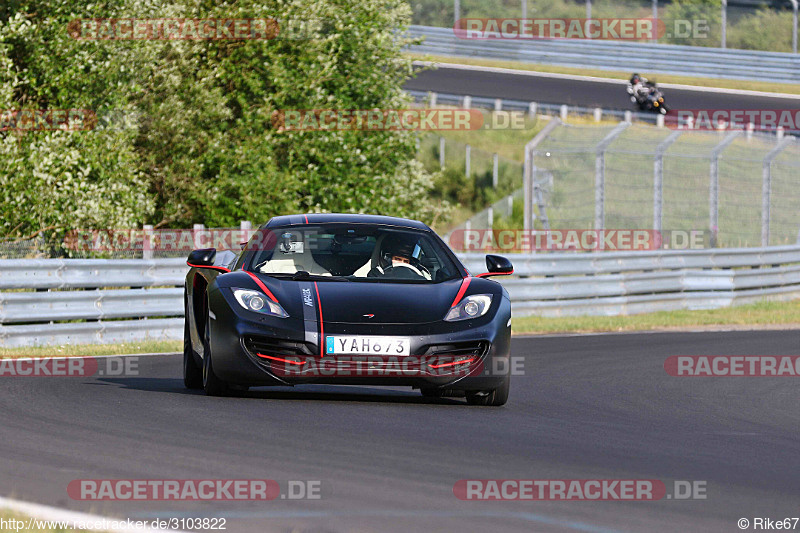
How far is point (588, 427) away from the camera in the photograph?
8125 mm

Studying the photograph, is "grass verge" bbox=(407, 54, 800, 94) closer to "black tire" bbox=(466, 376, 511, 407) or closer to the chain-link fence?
the chain-link fence

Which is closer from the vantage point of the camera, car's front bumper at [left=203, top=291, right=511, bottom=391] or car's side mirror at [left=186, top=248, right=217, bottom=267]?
car's front bumper at [left=203, top=291, right=511, bottom=391]

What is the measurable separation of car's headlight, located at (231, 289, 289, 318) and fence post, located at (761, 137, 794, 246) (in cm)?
1801

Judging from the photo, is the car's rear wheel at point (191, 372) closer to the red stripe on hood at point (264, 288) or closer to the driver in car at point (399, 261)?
the red stripe on hood at point (264, 288)

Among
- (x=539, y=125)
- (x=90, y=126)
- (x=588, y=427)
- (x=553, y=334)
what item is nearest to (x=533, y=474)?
(x=588, y=427)

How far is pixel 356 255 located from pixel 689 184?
22332 mm

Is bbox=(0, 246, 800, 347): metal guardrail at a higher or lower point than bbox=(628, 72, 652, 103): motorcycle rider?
lower

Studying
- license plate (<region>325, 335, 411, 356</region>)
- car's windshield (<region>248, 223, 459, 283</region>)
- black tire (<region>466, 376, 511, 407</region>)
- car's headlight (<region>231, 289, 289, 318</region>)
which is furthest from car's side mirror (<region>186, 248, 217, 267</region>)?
black tire (<region>466, 376, 511, 407</region>)

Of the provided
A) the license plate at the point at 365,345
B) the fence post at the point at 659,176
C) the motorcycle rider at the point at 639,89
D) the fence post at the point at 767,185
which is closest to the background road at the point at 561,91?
the motorcycle rider at the point at 639,89

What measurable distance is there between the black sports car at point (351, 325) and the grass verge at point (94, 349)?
14.8ft

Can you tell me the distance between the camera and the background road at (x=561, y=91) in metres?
41.6

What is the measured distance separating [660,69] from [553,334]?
1129 inches

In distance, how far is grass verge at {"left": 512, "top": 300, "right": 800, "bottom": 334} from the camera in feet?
63.8

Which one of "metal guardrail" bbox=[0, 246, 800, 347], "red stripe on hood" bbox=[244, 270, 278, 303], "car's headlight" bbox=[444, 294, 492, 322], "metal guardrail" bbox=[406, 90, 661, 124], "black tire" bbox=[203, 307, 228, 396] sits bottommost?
"metal guardrail" bbox=[0, 246, 800, 347]
